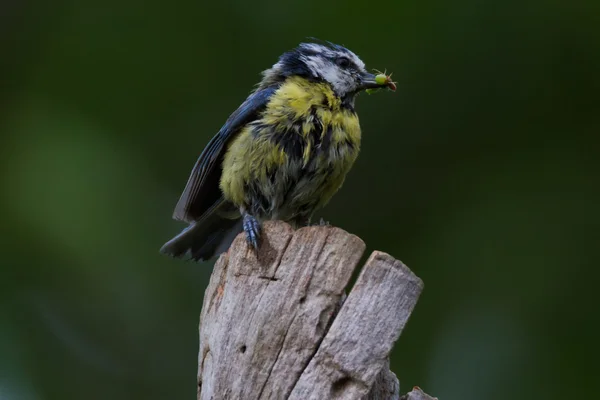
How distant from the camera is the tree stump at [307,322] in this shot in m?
2.68

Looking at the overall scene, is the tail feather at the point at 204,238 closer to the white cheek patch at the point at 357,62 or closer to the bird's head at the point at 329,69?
the bird's head at the point at 329,69

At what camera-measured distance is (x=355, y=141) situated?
3.86 m

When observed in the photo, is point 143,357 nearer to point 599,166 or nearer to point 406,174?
A: point 406,174

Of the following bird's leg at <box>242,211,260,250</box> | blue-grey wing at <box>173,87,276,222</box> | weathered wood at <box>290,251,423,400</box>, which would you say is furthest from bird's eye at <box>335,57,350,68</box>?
weathered wood at <box>290,251,423,400</box>

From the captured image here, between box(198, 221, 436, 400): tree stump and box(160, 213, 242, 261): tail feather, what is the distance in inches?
47.0

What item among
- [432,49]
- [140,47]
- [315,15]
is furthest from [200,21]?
[432,49]

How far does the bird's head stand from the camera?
4031 mm

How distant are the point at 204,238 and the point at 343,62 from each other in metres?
1.07

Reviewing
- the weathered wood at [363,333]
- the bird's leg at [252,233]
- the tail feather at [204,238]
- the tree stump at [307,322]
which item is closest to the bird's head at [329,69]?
the tail feather at [204,238]

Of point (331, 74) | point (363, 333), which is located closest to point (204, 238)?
point (331, 74)

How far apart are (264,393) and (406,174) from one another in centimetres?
304

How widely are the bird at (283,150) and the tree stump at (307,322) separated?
1.85ft

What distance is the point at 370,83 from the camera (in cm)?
417

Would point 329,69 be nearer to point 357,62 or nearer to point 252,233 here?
point 357,62
